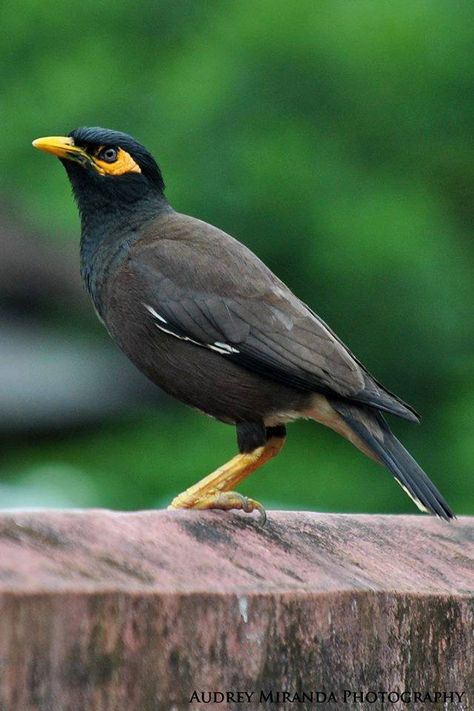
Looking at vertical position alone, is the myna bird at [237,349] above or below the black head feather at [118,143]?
below

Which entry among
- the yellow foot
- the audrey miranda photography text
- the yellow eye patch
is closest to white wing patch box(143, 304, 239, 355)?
the yellow foot

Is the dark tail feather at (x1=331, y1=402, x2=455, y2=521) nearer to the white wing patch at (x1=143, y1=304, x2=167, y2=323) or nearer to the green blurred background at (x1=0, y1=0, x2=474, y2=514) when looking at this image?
the white wing patch at (x1=143, y1=304, x2=167, y2=323)

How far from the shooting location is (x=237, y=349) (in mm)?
4012

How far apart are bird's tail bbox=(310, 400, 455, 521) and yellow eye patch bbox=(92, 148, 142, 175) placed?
1069mm

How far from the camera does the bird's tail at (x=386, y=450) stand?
3.71 meters

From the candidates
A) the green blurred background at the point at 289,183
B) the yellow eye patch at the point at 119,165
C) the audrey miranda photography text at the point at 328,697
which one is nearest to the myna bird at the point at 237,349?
the yellow eye patch at the point at 119,165

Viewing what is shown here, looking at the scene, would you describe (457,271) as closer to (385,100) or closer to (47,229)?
(385,100)

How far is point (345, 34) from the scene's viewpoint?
903 centimetres

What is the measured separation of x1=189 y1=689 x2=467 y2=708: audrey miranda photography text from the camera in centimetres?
252

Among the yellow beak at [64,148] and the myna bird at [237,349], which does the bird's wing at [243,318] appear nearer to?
the myna bird at [237,349]

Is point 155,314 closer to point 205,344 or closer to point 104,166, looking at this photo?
point 205,344

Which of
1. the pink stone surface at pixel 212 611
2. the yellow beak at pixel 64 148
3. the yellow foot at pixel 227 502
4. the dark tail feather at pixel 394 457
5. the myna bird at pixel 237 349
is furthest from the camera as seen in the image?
the yellow beak at pixel 64 148

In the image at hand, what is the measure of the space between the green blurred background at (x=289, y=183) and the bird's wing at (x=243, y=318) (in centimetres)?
348

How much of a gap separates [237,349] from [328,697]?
56.5 inches
